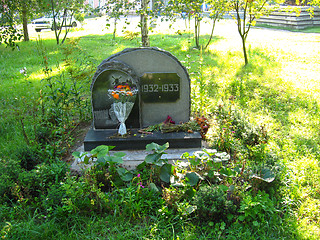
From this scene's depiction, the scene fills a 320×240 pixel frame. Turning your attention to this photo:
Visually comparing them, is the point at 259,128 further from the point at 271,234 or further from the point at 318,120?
the point at 271,234

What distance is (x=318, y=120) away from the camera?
19.9 ft

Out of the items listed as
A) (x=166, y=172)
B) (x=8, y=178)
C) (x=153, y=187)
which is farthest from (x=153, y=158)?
(x=8, y=178)

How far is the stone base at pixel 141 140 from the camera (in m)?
4.89

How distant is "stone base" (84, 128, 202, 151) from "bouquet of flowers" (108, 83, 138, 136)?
19cm

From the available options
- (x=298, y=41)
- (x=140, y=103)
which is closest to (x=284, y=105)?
(x=140, y=103)

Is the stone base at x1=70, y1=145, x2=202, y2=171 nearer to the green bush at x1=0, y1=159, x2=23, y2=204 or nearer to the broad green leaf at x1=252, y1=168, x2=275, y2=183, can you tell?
the green bush at x1=0, y1=159, x2=23, y2=204

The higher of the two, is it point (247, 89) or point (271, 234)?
point (247, 89)

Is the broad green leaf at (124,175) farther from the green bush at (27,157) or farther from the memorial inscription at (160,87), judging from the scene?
the memorial inscription at (160,87)

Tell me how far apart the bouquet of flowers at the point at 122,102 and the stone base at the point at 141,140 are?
0.19 metres

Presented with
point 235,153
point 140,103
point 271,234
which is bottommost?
point 271,234

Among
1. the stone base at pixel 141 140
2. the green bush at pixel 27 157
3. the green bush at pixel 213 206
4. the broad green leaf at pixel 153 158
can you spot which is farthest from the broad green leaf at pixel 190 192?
the green bush at pixel 27 157

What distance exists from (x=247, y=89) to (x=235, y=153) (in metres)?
Result: 3.72

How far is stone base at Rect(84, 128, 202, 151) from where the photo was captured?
4.89m

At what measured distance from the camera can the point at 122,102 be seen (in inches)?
197
